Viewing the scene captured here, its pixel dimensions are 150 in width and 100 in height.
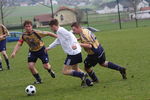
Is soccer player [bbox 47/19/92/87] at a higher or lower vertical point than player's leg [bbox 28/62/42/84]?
higher

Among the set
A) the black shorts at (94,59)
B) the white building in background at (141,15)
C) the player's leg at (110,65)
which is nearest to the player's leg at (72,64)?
the black shorts at (94,59)

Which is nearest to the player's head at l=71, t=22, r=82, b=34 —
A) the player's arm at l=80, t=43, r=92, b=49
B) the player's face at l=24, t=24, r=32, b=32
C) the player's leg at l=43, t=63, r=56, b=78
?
the player's arm at l=80, t=43, r=92, b=49

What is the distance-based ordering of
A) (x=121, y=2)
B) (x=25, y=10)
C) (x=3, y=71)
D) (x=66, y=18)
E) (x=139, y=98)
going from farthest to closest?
(x=25, y=10) → (x=121, y=2) → (x=66, y=18) → (x=3, y=71) → (x=139, y=98)

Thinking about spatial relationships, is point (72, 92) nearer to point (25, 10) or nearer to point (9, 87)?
point (9, 87)

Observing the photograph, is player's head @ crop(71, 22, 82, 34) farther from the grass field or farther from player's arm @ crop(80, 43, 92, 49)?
the grass field

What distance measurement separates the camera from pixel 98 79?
1059 centimetres

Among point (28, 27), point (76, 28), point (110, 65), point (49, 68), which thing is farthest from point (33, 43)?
point (110, 65)

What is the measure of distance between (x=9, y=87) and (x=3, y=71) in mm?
3834

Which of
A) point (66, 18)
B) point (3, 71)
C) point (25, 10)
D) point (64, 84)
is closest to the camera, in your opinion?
point (64, 84)

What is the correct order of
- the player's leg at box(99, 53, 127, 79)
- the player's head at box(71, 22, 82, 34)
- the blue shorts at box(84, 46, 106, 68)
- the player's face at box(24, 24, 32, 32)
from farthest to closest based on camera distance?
the player's face at box(24, 24, 32, 32), the player's leg at box(99, 53, 127, 79), the blue shorts at box(84, 46, 106, 68), the player's head at box(71, 22, 82, 34)

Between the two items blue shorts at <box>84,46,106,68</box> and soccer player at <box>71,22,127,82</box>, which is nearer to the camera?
soccer player at <box>71,22,127,82</box>

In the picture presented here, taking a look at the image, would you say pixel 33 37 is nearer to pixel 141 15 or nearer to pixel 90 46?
pixel 90 46

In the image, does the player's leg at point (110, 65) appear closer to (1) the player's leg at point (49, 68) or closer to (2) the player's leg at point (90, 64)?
(2) the player's leg at point (90, 64)

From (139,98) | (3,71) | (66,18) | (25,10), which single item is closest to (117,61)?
(3,71)
